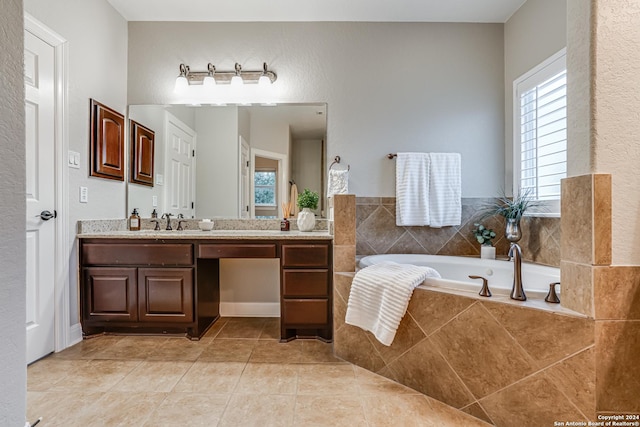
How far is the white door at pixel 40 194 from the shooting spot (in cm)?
197

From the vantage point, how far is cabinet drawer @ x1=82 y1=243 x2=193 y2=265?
7.66 ft

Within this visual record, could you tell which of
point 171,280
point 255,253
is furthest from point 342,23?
point 171,280

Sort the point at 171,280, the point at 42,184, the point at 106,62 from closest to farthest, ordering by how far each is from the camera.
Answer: the point at 42,184 → the point at 171,280 → the point at 106,62

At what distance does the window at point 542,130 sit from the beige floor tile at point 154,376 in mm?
2676

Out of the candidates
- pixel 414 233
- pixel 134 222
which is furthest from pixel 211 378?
pixel 414 233

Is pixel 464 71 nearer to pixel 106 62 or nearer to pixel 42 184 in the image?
pixel 106 62

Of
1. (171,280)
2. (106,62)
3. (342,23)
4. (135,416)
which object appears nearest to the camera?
A: (135,416)

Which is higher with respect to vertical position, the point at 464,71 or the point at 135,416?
the point at 464,71

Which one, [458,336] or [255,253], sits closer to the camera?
[458,336]

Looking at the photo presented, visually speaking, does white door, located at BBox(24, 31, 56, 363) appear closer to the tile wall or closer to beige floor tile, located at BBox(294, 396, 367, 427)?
beige floor tile, located at BBox(294, 396, 367, 427)

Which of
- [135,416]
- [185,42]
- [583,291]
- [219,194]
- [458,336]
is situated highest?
[185,42]

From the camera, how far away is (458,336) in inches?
61.1

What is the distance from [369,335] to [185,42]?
2.83m

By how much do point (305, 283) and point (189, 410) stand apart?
3.36 feet
